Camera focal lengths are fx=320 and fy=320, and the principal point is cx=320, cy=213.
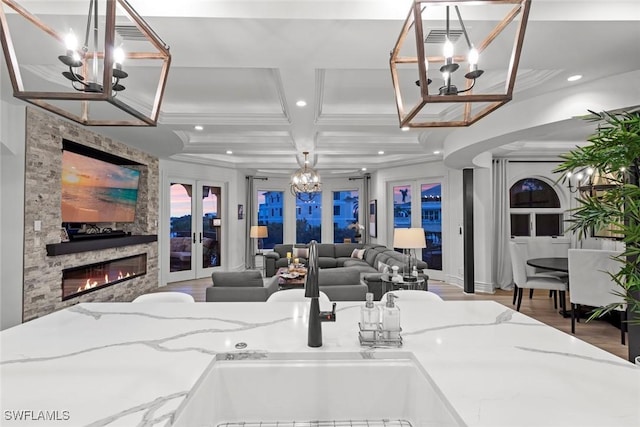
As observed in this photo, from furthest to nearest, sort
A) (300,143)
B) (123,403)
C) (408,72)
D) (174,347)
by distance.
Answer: (300,143) < (408,72) < (174,347) < (123,403)

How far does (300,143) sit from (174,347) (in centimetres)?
449

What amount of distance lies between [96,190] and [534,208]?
776cm

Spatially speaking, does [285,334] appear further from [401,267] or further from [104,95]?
[401,267]

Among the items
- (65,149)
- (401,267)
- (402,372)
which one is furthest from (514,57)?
(65,149)

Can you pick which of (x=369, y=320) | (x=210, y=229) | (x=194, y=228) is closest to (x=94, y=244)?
(x=194, y=228)

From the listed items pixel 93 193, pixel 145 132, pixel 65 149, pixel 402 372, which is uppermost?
pixel 145 132

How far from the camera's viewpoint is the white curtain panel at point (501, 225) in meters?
6.21

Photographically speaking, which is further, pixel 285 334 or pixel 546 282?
pixel 546 282

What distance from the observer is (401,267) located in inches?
183

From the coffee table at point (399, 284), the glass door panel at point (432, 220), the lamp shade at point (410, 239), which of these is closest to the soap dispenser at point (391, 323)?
the coffee table at point (399, 284)

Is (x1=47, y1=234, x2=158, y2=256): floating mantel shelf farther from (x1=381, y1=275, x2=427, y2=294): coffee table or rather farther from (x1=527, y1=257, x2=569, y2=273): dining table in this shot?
(x1=527, y1=257, x2=569, y2=273): dining table

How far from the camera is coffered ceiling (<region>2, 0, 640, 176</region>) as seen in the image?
1.97 m

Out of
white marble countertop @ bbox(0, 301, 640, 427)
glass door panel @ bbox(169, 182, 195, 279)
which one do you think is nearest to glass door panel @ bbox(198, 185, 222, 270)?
glass door panel @ bbox(169, 182, 195, 279)

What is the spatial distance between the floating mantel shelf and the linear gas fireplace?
0.89ft
